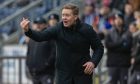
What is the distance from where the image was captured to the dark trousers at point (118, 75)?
550 inches

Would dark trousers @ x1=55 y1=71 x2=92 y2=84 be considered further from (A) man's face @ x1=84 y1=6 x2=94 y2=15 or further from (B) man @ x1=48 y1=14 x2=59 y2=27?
(A) man's face @ x1=84 y1=6 x2=94 y2=15

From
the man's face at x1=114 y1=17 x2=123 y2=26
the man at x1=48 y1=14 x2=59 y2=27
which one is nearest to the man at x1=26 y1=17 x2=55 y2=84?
the man at x1=48 y1=14 x2=59 y2=27

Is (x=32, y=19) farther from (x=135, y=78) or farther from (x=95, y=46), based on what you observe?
(x=95, y=46)

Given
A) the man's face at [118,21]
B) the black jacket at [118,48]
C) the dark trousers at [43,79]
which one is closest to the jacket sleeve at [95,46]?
the dark trousers at [43,79]

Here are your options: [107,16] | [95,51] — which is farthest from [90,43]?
[107,16]

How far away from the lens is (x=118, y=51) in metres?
13.9

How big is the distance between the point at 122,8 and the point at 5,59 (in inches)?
173

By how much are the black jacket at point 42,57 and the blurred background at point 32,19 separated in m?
2.11

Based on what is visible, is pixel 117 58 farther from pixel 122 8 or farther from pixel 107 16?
pixel 122 8

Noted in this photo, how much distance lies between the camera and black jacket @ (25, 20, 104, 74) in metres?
Answer: 9.56

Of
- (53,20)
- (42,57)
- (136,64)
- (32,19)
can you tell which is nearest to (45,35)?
(42,57)

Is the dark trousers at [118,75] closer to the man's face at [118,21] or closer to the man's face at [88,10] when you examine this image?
the man's face at [118,21]

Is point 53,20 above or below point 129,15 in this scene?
above

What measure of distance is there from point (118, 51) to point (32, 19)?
4986 millimetres
